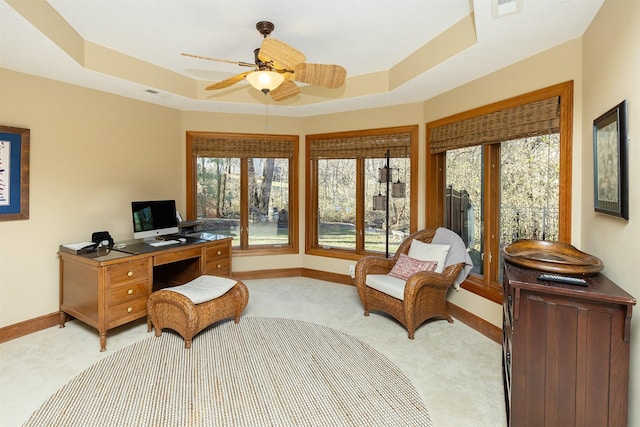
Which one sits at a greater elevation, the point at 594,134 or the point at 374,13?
the point at 374,13

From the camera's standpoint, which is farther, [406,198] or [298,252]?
[298,252]

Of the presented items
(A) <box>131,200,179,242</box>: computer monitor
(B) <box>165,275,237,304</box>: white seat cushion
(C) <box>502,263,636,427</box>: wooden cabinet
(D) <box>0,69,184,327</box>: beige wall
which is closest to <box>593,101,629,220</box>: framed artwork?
(C) <box>502,263,636,427</box>: wooden cabinet

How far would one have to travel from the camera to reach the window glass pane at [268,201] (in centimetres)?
506

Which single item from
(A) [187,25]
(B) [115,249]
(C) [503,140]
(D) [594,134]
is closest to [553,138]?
(C) [503,140]

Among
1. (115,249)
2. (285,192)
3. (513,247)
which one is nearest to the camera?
(513,247)

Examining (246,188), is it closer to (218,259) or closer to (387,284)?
(218,259)

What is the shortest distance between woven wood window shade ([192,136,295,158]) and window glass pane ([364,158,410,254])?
4.21ft

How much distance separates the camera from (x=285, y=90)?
314cm

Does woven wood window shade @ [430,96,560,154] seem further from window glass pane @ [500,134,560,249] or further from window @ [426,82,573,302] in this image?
window glass pane @ [500,134,560,249]

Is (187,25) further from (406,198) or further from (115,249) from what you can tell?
(406,198)

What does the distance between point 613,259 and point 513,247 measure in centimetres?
52

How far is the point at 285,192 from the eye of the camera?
5.16m

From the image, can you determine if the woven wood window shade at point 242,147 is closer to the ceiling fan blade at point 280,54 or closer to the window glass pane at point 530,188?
the ceiling fan blade at point 280,54

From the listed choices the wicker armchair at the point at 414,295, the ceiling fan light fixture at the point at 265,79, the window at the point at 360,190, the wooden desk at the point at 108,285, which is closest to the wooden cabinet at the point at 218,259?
the wooden desk at the point at 108,285
